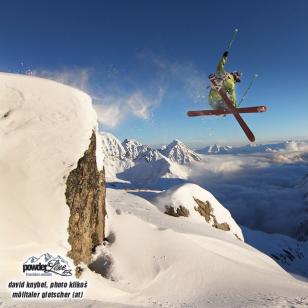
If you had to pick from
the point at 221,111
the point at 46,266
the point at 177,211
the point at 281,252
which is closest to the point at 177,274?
the point at 46,266

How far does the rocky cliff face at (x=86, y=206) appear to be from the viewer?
20922 millimetres

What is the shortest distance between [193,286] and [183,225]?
18567mm

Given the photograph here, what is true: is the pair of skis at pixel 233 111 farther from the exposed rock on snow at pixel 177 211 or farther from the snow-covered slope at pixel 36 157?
the exposed rock on snow at pixel 177 211

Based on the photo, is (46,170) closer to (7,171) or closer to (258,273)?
(7,171)

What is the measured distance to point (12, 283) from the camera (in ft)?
46.8

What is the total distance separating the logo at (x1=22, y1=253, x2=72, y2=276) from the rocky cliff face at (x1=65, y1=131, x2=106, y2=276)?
5.24 ft

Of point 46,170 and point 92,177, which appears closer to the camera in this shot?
point 46,170

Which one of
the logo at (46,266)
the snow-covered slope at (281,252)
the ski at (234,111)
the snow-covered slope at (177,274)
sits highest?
the ski at (234,111)

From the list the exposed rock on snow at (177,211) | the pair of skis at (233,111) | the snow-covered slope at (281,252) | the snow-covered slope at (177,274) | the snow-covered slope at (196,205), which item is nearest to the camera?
the snow-covered slope at (177,274)

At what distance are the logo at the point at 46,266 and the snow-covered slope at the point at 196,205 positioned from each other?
32.0 metres

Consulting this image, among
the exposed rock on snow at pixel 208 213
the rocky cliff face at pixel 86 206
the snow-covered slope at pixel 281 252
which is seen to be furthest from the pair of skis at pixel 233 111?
the snow-covered slope at pixel 281 252

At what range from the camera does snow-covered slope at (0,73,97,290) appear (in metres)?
17.5

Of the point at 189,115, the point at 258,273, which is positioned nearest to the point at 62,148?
the point at 189,115

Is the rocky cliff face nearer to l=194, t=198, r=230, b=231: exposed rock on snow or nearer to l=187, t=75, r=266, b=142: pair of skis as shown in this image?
l=187, t=75, r=266, b=142: pair of skis
